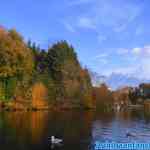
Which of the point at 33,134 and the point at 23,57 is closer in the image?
the point at 33,134

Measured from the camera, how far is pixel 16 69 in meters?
83.4

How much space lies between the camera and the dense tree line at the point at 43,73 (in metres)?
81.7

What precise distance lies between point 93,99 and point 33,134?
74.0m

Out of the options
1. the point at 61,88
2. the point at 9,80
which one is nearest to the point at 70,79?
the point at 61,88

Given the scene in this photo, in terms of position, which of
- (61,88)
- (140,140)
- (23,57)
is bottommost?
(140,140)

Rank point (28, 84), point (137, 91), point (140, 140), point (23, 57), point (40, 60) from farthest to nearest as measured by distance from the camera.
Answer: point (137, 91) → point (40, 60) → point (28, 84) → point (23, 57) → point (140, 140)

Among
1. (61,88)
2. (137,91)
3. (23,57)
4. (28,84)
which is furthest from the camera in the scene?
(137,91)

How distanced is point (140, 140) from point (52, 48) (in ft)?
243

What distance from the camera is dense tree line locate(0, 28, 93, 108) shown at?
81.7m

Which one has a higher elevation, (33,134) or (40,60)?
A: (40,60)

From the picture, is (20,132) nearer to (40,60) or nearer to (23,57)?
(23,57)

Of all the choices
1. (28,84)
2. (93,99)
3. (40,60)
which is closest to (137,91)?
(93,99)

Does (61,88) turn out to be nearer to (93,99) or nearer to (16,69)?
(93,99)

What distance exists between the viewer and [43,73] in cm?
10200
